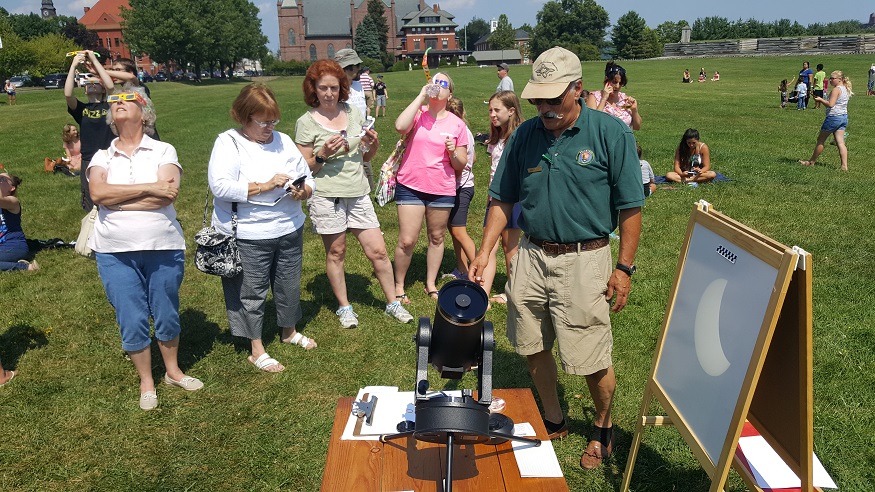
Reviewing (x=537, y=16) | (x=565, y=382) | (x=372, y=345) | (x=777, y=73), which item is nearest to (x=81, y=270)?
(x=372, y=345)

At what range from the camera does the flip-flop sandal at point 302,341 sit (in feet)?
16.9

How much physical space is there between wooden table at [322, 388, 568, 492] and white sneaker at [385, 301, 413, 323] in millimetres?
2699

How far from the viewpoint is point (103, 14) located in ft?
390

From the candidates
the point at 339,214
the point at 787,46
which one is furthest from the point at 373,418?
the point at 787,46

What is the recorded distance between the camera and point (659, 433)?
3885 millimetres

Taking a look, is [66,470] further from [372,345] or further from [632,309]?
[632,309]

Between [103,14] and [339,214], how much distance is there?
13666 cm

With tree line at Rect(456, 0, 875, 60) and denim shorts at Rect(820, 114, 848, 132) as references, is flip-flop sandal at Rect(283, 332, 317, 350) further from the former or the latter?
tree line at Rect(456, 0, 875, 60)

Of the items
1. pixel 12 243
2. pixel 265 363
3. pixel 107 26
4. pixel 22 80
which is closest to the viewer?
pixel 265 363

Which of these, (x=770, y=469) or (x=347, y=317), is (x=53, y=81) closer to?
(x=347, y=317)

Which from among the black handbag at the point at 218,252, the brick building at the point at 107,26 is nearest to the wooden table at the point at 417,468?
the black handbag at the point at 218,252

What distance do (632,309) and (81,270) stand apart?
601 cm

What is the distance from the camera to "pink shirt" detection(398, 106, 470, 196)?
5449 mm

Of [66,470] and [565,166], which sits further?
[66,470]
